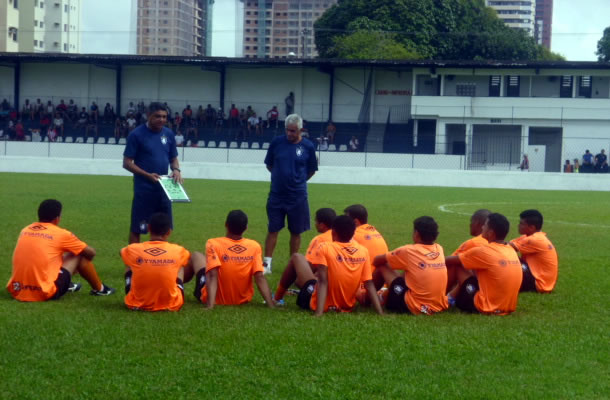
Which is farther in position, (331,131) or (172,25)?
(172,25)

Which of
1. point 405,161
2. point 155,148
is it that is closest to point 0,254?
point 155,148

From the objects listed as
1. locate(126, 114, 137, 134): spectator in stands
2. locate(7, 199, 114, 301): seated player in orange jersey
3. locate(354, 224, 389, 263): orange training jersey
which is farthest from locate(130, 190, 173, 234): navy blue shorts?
locate(126, 114, 137, 134): spectator in stands

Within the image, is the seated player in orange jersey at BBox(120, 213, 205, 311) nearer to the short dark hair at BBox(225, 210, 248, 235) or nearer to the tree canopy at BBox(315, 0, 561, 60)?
the short dark hair at BBox(225, 210, 248, 235)

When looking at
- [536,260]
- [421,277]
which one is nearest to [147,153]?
[421,277]

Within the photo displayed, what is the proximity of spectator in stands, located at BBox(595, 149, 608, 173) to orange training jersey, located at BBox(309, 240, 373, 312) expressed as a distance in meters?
34.5

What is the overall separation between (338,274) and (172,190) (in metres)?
2.59

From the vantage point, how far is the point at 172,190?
29.2 feet

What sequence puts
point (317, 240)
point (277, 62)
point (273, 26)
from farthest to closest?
point (273, 26) < point (277, 62) < point (317, 240)

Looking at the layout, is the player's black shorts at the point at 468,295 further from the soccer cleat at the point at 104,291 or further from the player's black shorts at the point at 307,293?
the soccer cleat at the point at 104,291

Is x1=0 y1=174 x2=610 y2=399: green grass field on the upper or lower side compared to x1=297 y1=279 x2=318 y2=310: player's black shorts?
lower

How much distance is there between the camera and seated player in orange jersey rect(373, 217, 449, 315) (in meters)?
7.16

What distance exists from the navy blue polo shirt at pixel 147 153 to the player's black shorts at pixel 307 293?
8.59 feet

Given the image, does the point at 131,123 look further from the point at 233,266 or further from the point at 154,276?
the point at 154,276

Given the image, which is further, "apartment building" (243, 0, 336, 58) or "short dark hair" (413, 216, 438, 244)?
"apartment building" (243, 0, 336, 58)
